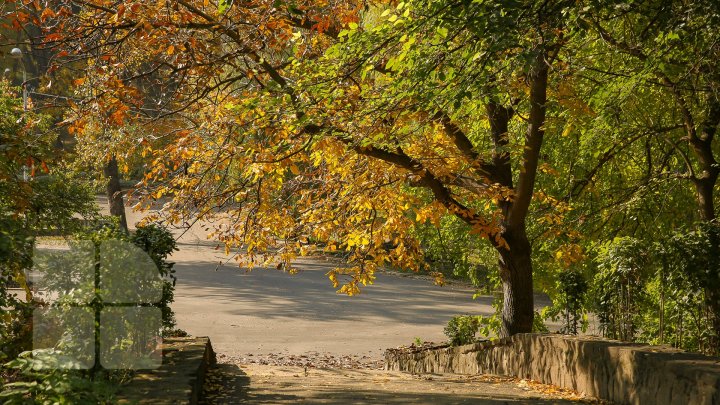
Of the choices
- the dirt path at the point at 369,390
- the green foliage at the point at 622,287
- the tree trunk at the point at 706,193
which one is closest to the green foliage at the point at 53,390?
the dirt path at the point at 369,390

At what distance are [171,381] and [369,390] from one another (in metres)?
3.15

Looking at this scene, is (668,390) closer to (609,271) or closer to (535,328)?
(609,271)

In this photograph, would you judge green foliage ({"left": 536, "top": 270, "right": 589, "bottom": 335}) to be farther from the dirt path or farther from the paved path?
the paved path

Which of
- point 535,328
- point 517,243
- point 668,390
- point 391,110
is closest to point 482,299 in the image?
point 535,328

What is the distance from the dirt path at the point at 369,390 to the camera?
27.4 ft

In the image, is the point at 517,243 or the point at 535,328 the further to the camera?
the point at 535,328

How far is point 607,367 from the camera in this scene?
836 cm

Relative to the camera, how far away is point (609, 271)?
9578 mm

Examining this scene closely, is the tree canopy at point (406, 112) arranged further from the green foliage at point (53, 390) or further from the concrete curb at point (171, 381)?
the green foliage at point (53, 390)

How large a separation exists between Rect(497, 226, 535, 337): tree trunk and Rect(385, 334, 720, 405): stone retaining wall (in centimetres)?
73

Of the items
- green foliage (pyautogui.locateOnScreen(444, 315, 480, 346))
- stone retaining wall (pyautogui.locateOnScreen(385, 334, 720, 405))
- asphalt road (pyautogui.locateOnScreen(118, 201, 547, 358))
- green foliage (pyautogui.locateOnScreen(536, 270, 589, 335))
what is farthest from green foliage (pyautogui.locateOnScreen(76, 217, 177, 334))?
green foliage (pyautogui.locateOnScreen(444, 315, 480, 346))

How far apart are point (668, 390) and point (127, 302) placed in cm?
442

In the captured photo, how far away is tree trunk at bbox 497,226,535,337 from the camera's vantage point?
13.1 metres

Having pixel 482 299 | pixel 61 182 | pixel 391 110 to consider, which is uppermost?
pixel 391 110
